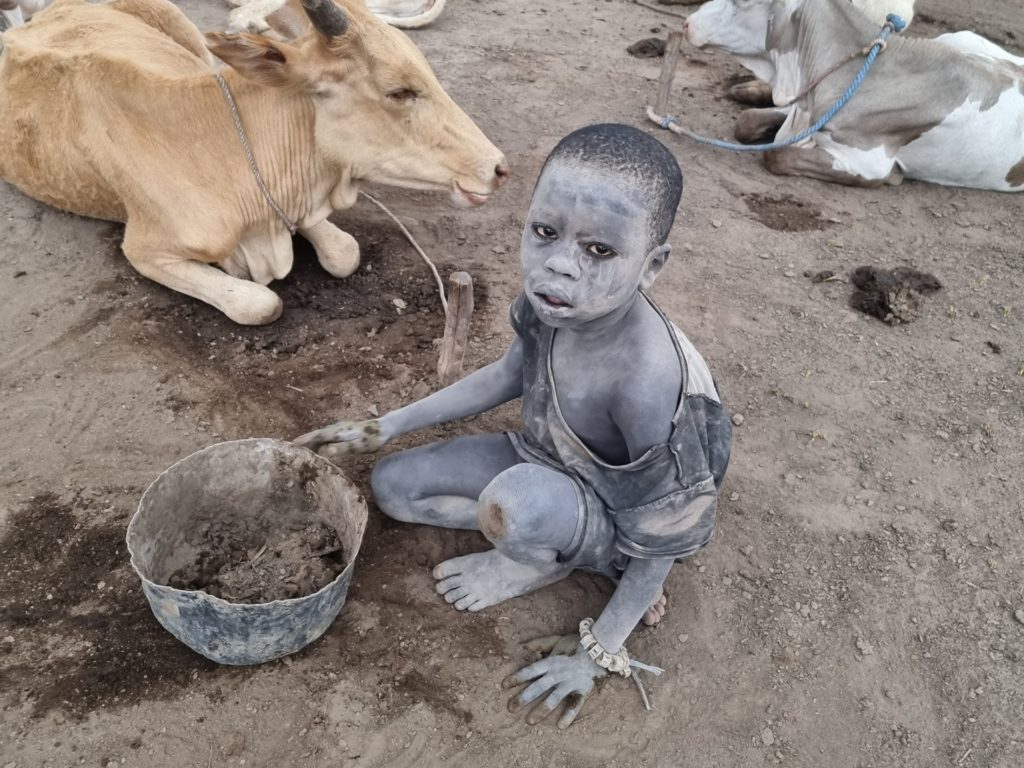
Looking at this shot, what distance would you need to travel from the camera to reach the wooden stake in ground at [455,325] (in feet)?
9.16

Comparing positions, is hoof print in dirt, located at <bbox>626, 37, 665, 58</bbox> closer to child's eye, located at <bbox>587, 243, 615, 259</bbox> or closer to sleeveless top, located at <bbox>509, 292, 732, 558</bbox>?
sleeveless top, located at <bbox>509, 292, 732, 558</bbox>

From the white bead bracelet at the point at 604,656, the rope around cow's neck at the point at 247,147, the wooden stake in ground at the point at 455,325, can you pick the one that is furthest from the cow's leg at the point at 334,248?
the white bead bracelet at the point at 604,656

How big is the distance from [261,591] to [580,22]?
242 inches

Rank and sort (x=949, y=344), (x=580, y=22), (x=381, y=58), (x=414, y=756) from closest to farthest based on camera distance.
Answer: (x=414, y=756)
(x=381, y=58)
(x=949, y=344)
(x=580, y=22)

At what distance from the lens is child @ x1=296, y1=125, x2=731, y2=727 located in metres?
1.78

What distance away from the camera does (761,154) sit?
214 inches

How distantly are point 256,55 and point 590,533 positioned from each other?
195 cm

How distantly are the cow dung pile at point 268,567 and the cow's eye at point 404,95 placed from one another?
153 cm

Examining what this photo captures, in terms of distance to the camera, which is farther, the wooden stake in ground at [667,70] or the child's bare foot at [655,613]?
the wooden stake in ground at [667,70]

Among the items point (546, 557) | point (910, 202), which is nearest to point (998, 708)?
point (546, 557)

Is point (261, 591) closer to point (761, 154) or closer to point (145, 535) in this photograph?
point (145, 535)

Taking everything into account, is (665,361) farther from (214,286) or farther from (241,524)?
(214,286)

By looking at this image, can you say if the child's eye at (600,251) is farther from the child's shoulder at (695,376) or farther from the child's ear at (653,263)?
the child's shoulder at (695,376)

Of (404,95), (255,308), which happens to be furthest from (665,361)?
(255,308)
